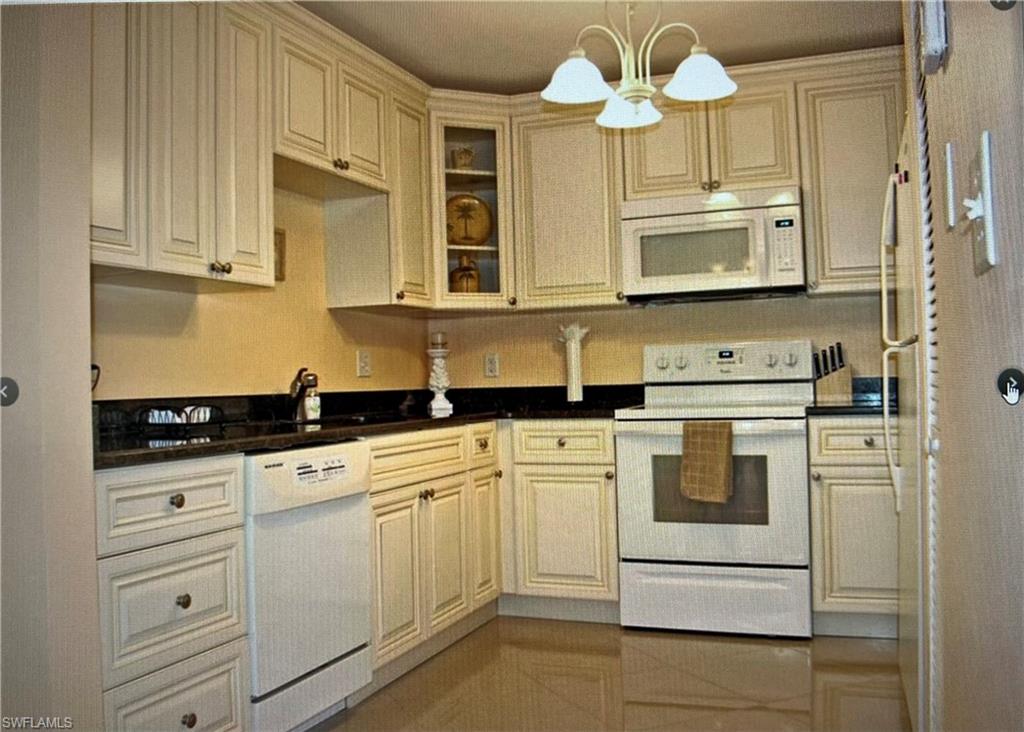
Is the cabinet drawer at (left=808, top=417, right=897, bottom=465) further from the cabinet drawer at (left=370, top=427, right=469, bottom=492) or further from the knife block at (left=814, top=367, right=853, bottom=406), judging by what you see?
the cabinet drawer at (left=370, top=427, right=469, bottom=492)

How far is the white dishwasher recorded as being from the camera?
211cm

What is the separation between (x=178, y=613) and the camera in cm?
190

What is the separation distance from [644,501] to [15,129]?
93.3 inches

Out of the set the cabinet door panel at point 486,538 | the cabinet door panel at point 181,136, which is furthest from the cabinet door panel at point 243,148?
the cabinet door panel at point 486,538

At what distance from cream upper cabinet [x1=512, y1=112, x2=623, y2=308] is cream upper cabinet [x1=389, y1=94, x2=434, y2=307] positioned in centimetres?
40

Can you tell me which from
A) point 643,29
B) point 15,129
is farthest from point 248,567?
point 643,29

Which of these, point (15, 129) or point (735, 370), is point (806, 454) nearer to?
point (735, 370)

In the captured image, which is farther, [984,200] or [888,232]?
[888,232]

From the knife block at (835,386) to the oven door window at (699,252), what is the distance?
58 cm

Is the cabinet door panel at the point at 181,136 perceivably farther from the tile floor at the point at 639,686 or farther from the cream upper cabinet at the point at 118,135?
the tile floor at the point at 639,686

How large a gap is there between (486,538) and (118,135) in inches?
75.3

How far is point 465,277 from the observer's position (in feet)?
12.3

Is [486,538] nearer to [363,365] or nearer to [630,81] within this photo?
[363,365]

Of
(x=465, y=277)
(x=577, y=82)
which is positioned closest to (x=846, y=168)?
(x=577, y=82)
